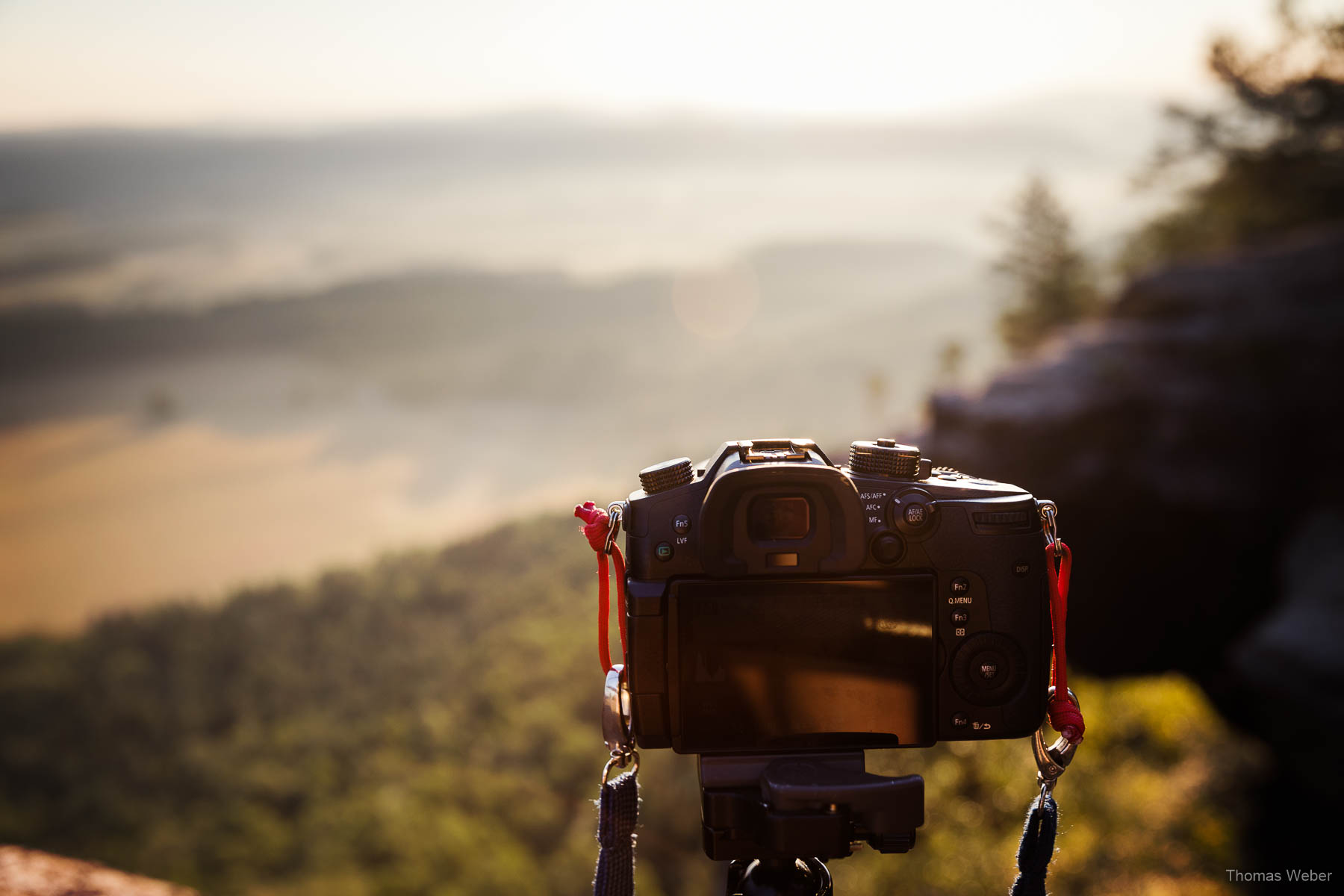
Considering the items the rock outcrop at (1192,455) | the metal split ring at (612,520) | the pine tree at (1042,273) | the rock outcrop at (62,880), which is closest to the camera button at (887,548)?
the metal split ring at (612,520)

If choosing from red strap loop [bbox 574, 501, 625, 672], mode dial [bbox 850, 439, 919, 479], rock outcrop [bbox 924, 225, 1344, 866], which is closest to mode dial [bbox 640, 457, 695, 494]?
red strap loop [bbox 574, 501, 625, 672]

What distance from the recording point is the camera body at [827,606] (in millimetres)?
1565

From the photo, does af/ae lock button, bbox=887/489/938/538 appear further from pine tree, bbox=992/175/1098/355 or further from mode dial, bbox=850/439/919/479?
Result: pine tree, bbox=992/175/1098/355

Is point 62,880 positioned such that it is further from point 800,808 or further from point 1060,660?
point 1060,660

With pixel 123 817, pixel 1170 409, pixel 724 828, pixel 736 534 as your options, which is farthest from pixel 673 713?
pixel 123 817

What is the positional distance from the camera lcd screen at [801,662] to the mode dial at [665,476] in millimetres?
216

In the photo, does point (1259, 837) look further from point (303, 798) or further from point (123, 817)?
point (123, 817)

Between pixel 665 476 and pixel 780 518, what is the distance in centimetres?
26

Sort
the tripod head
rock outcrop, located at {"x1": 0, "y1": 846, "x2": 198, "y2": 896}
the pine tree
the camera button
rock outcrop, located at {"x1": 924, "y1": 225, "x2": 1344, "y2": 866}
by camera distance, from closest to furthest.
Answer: the tripod head → the camera button → rock outcrop, located at {"x1": 0, "y1": 846, "x2": 198, "y2": 896} → rock outcrop, located at {"x1": 924, "y1": 225, "x2": 1344, "y2": 866} → the pine tree

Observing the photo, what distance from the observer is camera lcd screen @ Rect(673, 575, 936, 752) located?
1.57m

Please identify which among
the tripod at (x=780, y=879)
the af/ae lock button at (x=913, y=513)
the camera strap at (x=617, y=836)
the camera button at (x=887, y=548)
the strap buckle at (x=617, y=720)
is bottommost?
the tripod at (x=780, y=879)

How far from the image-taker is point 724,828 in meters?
1.62

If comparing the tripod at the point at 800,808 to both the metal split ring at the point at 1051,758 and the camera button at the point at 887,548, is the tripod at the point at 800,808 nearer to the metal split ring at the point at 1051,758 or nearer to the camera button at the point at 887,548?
the metal split ring at the point at 1051,758

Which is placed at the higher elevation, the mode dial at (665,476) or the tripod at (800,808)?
the mode dial at (665,476)
